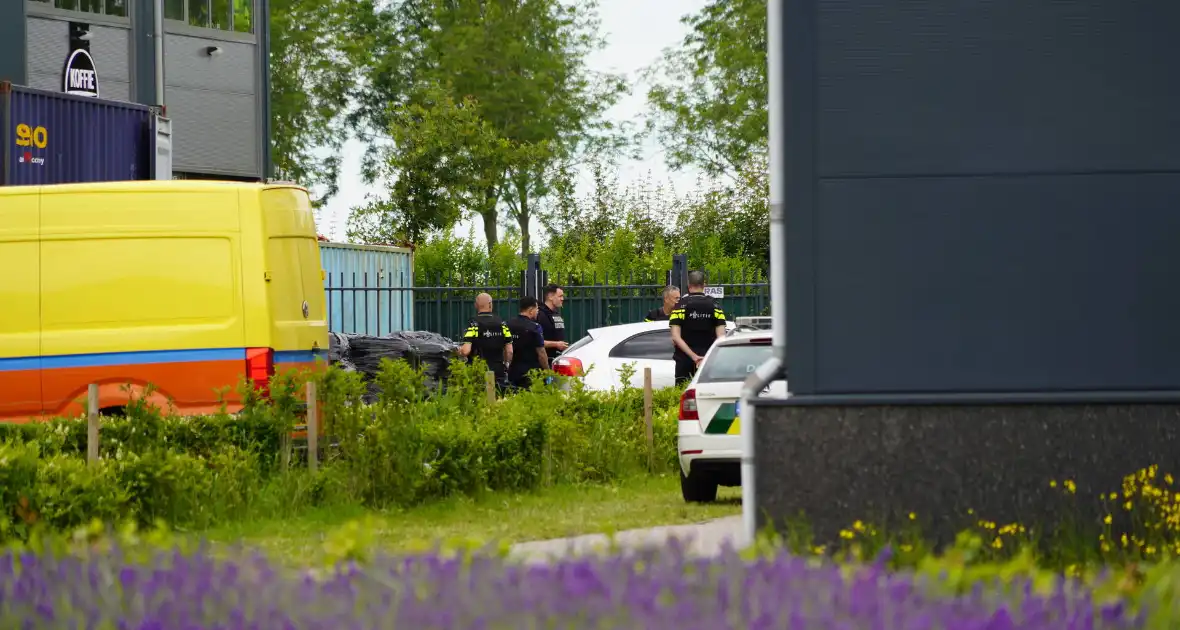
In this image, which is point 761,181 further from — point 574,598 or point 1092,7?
point 574,598

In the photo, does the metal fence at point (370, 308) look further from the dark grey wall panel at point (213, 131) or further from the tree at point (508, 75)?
the tree at point (508, 75)

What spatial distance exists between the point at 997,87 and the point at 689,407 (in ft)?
19.4

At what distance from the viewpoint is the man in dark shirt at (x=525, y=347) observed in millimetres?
19500

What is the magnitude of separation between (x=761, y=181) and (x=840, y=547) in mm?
43097

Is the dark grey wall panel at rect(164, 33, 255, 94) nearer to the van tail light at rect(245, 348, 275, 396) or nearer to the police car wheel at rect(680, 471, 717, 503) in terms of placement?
the van tail light at rect(245, 348, 275, 396)

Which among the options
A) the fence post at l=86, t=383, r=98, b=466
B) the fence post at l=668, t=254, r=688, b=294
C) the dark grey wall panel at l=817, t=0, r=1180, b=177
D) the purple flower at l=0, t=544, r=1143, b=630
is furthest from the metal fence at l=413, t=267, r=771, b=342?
the purple flower at l=0, t=544, r=1143, b=630

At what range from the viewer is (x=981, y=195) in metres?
8.73

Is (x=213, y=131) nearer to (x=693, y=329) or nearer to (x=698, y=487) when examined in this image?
(x=693, y=329)

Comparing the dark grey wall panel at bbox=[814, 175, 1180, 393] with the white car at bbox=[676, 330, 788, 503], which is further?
the white car at bbox=[676, 330, 788, 503]

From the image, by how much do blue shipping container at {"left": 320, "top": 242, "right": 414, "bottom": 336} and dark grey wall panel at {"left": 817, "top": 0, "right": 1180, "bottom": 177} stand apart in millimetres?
19220

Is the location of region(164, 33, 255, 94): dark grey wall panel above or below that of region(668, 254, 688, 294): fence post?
above

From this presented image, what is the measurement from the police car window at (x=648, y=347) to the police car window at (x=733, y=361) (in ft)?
16.1

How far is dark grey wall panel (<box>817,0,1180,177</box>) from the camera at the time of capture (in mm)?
8727

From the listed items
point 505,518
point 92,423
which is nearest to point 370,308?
point 505,518
